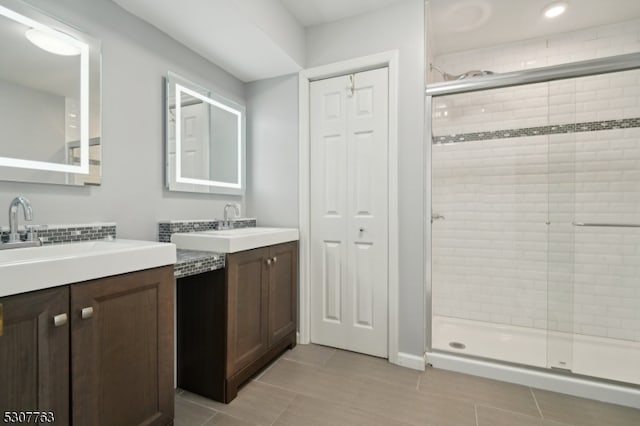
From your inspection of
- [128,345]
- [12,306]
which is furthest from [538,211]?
[12,306]

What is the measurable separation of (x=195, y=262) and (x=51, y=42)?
1220 mm

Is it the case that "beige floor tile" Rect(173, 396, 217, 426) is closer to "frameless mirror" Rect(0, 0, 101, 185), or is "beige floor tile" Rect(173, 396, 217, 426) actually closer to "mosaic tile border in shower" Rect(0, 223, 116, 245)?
"mosaic tile border in shower" Rect(0, 223, 116, 245)

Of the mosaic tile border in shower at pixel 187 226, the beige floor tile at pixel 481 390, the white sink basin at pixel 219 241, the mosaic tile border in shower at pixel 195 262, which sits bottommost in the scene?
the beige floor tile at pixel 481 390

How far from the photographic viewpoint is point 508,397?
1693 millimetres

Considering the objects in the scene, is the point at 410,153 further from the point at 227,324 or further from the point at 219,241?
the point at 227,324

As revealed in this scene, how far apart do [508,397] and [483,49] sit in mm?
2865

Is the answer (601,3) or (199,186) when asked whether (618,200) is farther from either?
(199,186)

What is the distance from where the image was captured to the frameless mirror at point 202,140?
1882 millimetres

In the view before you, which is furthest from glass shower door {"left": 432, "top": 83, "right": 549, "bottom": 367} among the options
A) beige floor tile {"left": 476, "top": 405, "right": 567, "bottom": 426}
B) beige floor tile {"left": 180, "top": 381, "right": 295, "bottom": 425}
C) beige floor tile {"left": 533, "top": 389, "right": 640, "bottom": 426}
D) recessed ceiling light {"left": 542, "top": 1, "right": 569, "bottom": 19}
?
beige floor tile {"left": 180, "top": 381, "right": 295, "bottom": 425}

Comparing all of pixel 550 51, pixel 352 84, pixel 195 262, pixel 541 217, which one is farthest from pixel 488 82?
pixel 195 262

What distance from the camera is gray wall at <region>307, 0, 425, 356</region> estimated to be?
80.0 inches

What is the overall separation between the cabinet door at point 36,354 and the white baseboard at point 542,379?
2031 mm

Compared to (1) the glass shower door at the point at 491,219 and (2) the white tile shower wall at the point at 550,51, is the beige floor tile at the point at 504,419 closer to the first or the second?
(1) the glass shower door at the point at 491,219

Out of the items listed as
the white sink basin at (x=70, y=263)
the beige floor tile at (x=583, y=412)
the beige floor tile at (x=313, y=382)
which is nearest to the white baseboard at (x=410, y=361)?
the beige floor tile at (x=313, y=382)
